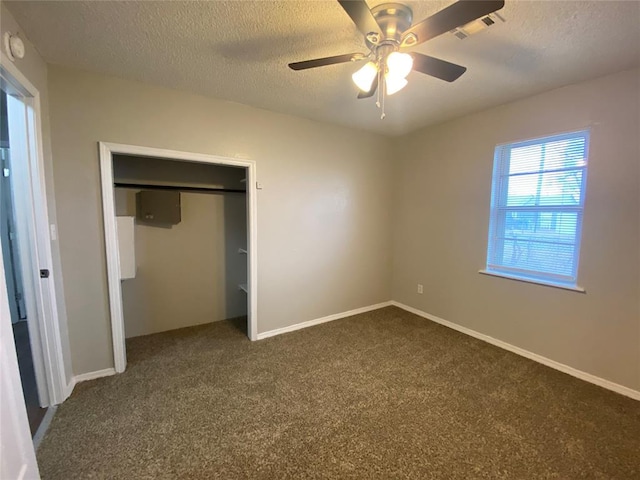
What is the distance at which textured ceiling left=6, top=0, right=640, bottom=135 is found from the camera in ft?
4.92

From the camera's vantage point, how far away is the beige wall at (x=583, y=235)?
212cm

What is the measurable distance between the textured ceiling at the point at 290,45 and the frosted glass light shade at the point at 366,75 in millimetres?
295

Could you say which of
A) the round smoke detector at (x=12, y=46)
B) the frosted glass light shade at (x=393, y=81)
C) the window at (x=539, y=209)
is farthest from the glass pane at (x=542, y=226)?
the round smoke detector at (x=12, y=46)

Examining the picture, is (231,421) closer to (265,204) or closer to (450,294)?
(265,204)

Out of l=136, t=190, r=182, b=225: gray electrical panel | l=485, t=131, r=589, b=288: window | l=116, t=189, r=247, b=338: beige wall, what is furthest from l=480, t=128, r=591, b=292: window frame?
l=136, t=190, r=182, b=225: gray electrical panel

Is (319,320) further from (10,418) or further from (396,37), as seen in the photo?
(396,37)

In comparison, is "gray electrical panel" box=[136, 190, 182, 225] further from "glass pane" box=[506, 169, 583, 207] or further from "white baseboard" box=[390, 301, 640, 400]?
"glass pane" box=[506, 169, 583, 207]

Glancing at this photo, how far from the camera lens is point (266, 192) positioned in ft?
9.70

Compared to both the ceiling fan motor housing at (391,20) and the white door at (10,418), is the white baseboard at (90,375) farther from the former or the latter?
the ceiling fan motor housing at (391,20)

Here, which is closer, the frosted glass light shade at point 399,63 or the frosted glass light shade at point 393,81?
the frosted glass light shade at point 399,63

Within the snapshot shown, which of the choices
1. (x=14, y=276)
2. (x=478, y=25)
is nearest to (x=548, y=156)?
(x=478, y=25)

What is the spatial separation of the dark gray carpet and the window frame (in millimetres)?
798

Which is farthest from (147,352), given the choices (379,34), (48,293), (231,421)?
(379,34)

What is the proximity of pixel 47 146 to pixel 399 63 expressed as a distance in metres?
2.46
